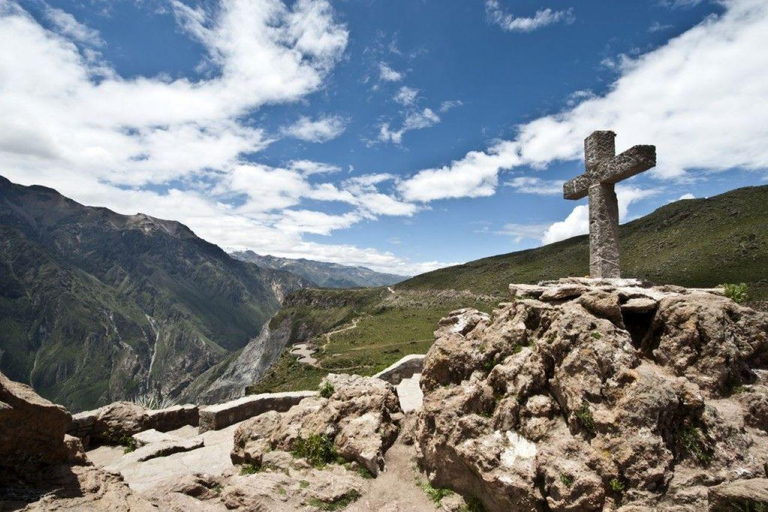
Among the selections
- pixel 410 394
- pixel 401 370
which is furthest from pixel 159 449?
pixel 401 370

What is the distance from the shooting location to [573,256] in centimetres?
9538

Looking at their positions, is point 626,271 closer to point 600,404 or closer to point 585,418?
point 600,404

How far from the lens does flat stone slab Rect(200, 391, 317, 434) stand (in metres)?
13.7

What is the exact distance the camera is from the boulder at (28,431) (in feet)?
19.7

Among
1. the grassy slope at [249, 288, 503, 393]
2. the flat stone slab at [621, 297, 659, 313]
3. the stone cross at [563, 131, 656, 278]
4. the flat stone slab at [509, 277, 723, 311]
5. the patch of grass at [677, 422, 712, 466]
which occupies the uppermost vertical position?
the stone cross at [563, 131, 656, 278]

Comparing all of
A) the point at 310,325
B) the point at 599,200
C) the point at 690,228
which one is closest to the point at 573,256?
the point at 690,228

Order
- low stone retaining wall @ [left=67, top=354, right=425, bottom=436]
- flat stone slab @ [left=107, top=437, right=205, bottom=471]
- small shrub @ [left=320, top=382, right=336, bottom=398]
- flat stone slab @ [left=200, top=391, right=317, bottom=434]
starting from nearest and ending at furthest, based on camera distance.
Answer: flat stone slab @ [left=107, top=437, right=205, bottom=471]
small shrub @ [left=320, top=382, right=336, bottom=398]
low stone retaining wall @ [left=67, top=354, right=425, bottom=436]
flat stone slab @ [left=200, top=391, right=317, bottom=434]

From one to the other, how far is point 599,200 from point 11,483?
1554cm

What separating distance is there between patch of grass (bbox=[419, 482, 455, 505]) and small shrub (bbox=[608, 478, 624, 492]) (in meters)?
3.03

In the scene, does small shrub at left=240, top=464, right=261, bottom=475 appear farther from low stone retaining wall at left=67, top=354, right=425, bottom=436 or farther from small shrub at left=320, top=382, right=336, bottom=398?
low stone retaining wall at left=67, top=354, right=425, bottom=436

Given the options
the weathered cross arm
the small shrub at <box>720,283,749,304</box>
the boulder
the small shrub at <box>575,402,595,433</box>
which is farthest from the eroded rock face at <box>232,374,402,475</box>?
the weathered cross arm

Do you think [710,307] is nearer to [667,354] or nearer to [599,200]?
[667,354]

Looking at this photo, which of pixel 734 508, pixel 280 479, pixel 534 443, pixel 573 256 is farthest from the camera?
pixel 573 256

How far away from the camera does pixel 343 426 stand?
369 inches
